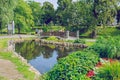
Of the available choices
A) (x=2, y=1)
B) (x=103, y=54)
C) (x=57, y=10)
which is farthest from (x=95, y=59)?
(x=57, y=10)

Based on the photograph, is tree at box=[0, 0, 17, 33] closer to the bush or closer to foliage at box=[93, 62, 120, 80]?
the bush

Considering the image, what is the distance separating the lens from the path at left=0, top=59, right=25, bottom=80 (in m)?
19.0

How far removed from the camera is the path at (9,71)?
62.3 ft

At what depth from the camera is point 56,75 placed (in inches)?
523

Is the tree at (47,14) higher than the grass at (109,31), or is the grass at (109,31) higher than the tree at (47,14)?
the tree at (47,14)

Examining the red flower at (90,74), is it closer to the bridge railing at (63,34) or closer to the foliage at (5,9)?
the foliage at (5,9)

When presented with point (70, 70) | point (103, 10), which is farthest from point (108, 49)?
point (103, 10)

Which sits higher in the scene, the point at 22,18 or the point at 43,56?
the point at 22,18

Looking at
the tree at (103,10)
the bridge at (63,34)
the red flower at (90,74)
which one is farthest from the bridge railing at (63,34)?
the red flower at (90,74)

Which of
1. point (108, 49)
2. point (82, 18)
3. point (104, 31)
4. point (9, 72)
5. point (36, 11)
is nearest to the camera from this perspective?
point (9, 72)

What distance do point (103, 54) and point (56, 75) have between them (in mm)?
10393

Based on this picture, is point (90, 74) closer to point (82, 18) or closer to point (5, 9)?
point (5, 9)

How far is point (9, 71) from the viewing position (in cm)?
2114

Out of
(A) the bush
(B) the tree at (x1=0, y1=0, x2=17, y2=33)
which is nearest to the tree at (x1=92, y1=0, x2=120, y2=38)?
(B) the tree at (x1=0, y1=0, x2=17, y2=33)
